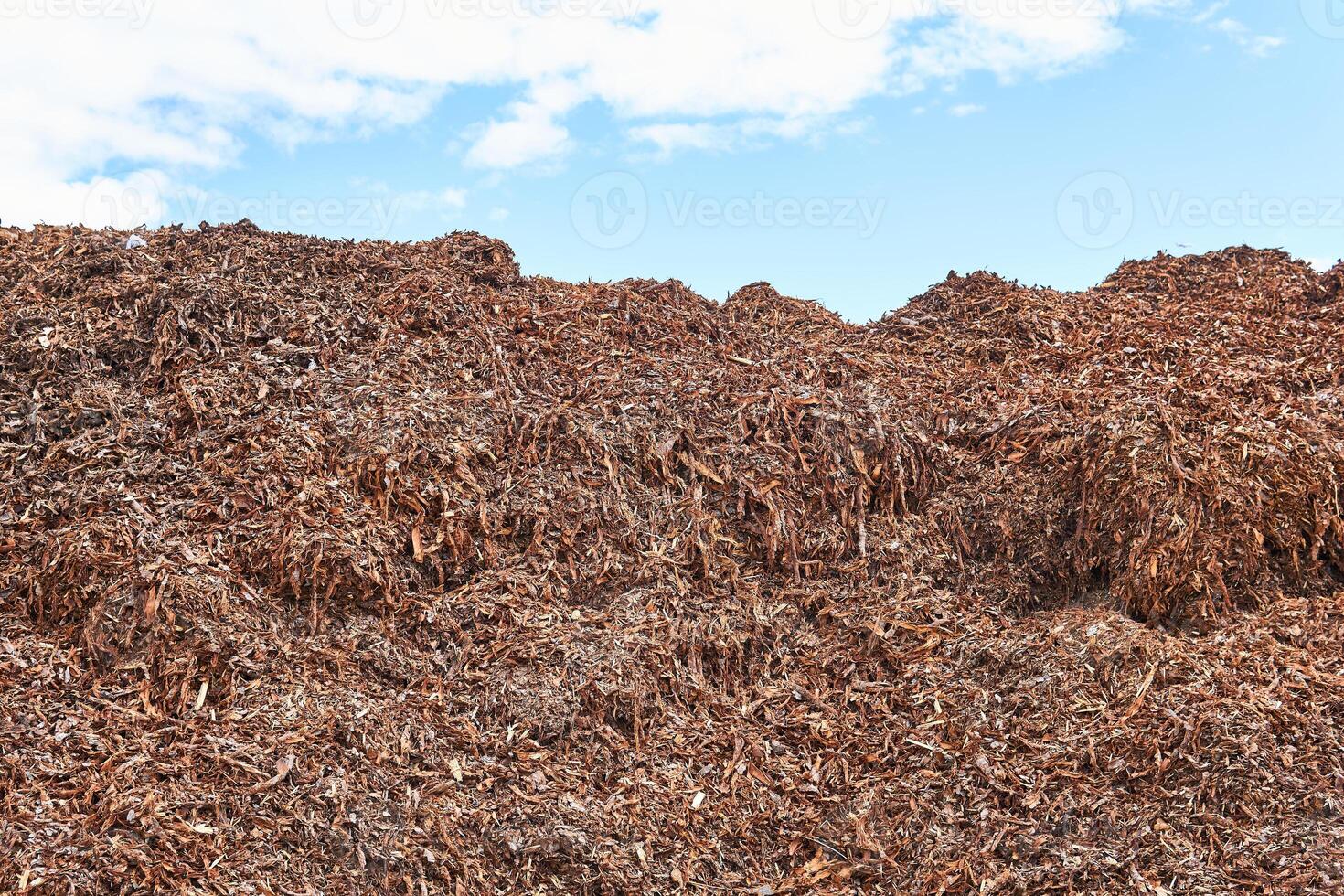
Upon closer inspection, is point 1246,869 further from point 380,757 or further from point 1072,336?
point 1072,336

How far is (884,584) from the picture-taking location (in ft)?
19.3

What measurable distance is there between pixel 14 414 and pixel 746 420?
4.07 metres

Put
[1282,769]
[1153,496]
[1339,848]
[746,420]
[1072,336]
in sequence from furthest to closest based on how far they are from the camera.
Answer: [1072,336] < [746,420] < [1153,496] < [1282,769] < [1339,848]

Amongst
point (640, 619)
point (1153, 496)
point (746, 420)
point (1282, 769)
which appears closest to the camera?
point (1282, 769)


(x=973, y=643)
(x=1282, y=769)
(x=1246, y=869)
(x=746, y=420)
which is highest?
(x=746, y=420)

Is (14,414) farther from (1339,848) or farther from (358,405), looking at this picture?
(1339,848)

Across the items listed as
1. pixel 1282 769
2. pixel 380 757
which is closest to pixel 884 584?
pixel 1282 769

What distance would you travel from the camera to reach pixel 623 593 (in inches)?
218

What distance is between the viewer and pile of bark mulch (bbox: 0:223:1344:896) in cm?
443

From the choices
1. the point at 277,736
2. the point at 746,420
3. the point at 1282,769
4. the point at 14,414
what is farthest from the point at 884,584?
the point at 14,414

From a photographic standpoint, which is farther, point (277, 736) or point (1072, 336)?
point (1072, 336)

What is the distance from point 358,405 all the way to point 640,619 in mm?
2008

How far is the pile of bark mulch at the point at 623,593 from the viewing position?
14.5 ft

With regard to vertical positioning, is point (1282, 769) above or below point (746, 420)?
below
